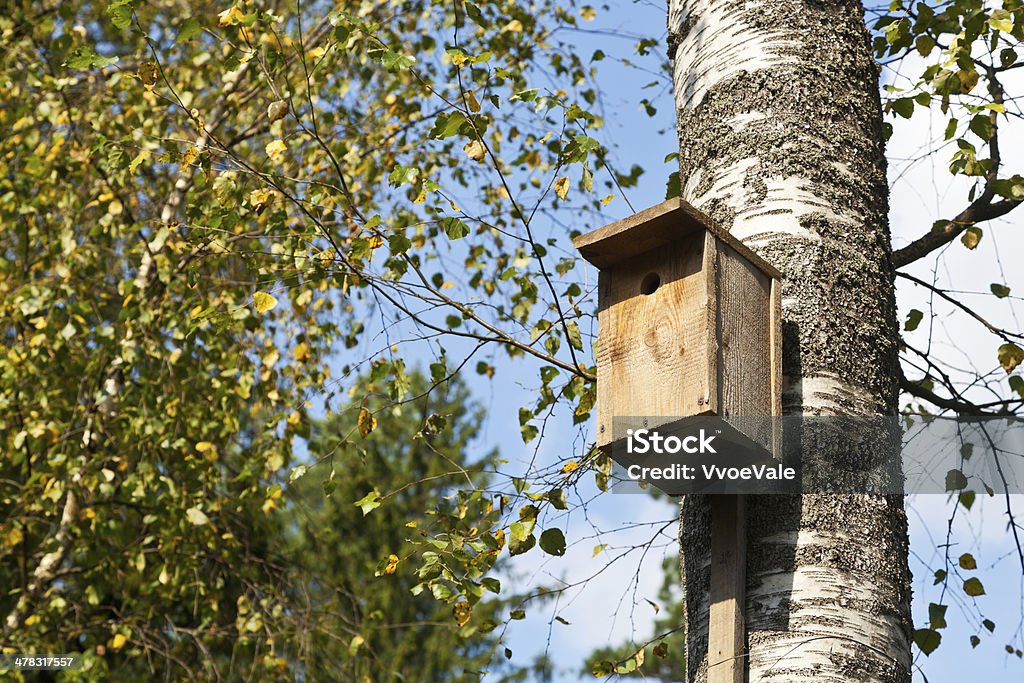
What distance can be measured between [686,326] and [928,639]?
1.31 m

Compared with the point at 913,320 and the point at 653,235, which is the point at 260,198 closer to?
the point at 653,235

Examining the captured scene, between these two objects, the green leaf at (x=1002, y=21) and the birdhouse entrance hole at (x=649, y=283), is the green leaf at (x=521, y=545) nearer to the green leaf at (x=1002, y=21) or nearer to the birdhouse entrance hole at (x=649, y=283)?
the birdhouse entrance hole at (x=649, y=283)

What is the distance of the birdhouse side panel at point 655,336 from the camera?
79.6 inches

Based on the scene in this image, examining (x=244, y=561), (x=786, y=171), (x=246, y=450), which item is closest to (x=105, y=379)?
(x=246, y=450)

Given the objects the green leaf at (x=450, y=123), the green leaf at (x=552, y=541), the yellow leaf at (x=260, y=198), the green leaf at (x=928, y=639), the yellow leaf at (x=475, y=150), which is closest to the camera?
the green leaf at (x=552, y=541)

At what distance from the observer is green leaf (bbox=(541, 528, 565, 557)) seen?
2.36 meters

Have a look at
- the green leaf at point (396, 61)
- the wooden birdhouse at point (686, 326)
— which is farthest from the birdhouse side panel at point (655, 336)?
the green leaf at point (396, 61)

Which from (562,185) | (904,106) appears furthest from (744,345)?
(904,106)

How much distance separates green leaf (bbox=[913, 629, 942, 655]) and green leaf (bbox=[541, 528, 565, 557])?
3.54 ft

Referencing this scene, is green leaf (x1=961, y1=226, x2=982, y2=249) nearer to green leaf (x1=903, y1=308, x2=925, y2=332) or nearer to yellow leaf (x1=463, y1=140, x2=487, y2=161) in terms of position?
green leaf (x1=903, y1=308, x2=925, y2=332)

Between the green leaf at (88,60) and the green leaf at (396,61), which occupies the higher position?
the green leaf at (88,60)

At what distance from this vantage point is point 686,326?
2076 millimetres

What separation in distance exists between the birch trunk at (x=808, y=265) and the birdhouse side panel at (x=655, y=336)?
0.18m

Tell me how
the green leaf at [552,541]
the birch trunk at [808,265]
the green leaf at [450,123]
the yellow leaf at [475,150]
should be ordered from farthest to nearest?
the yellow leaf at [475,150], the green leaf at [450,123], the green leaf at [552,541], the birch trunk at [808,265]
